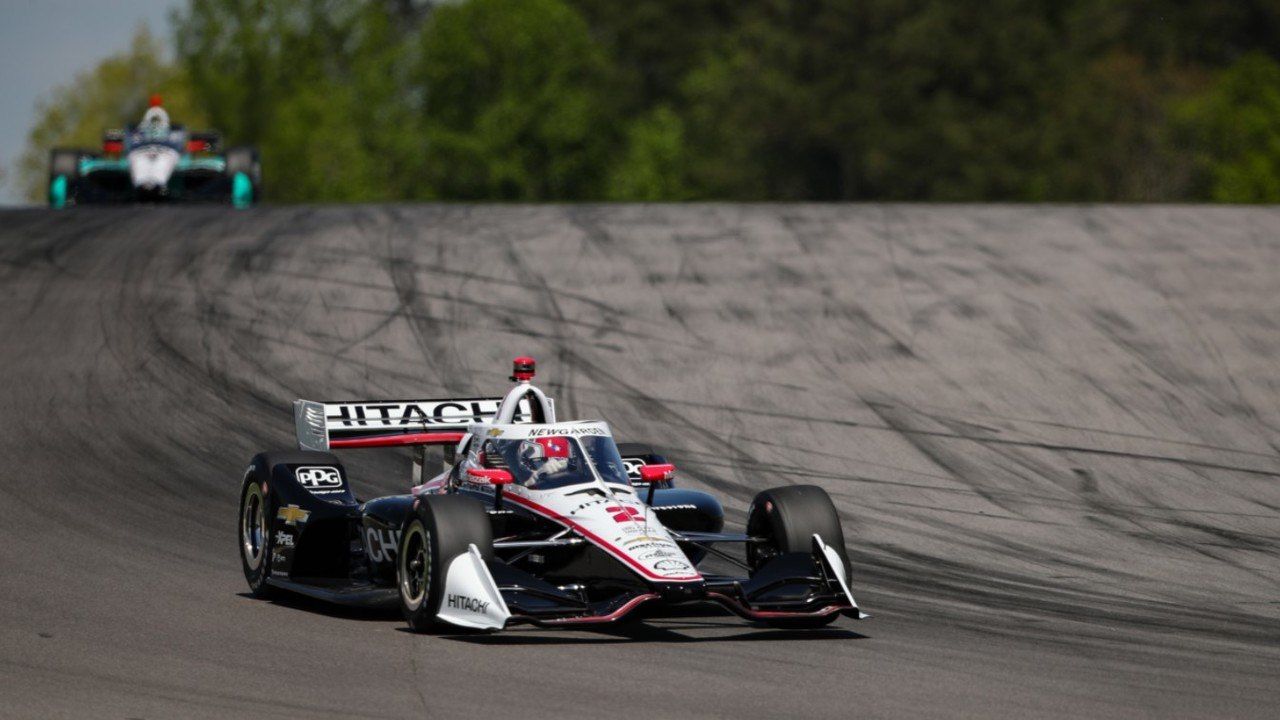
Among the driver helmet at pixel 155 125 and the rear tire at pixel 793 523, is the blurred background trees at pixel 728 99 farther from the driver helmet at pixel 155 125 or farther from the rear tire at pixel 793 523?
the rear tire at pixel 793 523

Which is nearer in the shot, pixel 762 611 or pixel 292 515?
pixel 762 611

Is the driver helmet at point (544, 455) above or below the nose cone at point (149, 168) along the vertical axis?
below

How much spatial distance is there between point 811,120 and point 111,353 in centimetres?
4705

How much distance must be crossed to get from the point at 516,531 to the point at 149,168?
878 inches

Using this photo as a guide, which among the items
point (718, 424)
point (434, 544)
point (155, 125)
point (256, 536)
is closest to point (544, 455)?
point (434, 544)

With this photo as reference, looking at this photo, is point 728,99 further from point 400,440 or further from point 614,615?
point 614,615

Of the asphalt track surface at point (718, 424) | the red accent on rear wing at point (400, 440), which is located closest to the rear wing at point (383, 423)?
the red accent on rear wing at point (400, 440)

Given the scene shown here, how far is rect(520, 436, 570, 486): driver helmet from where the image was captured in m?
10.4

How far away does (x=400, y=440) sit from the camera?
39.2 feet

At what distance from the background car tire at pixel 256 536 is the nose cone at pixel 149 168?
66.1ft

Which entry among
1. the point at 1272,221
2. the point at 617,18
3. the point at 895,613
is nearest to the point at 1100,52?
the point at 617,18

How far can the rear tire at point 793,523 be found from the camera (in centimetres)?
1051

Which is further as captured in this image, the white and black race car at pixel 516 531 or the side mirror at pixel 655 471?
the side mirror at pixel 655 471

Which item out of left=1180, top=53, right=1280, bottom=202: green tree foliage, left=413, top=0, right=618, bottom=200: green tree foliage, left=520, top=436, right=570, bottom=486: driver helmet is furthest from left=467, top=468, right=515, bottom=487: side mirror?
left=413, top=0, right=618, bottom=200: green tree foliage
